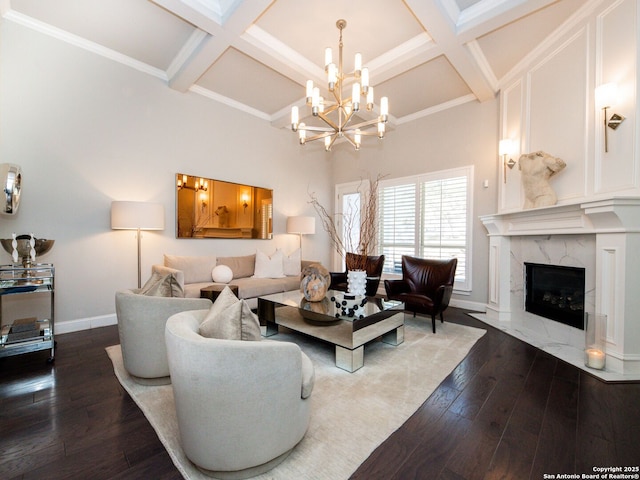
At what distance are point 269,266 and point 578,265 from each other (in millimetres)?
3901

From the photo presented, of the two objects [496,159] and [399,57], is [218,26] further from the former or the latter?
[496,159]

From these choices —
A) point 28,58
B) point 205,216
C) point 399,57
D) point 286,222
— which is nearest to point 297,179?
point 286,222

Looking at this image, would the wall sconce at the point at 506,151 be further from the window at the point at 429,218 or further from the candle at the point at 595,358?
the candle at the point at 595,358

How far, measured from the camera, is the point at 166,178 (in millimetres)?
3977

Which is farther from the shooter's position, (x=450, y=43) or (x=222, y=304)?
(x=450, y=43)

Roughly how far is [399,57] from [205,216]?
3.47m

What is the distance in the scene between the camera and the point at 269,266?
4559 millimetres

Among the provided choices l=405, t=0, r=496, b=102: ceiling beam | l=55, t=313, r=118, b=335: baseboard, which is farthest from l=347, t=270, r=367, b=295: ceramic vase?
l=55, t=313, r=118, b=335: baseboard

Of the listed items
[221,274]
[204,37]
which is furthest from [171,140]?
[221,274]

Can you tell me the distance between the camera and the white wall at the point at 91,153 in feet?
9.73

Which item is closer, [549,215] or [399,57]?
[549,215]

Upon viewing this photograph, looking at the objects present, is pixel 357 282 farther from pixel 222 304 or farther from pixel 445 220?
pixel 445 220

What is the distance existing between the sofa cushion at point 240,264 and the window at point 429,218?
255 cm

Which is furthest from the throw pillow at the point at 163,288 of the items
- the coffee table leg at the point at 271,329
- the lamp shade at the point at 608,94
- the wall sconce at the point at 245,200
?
the lamp shade at the point at 608,94
